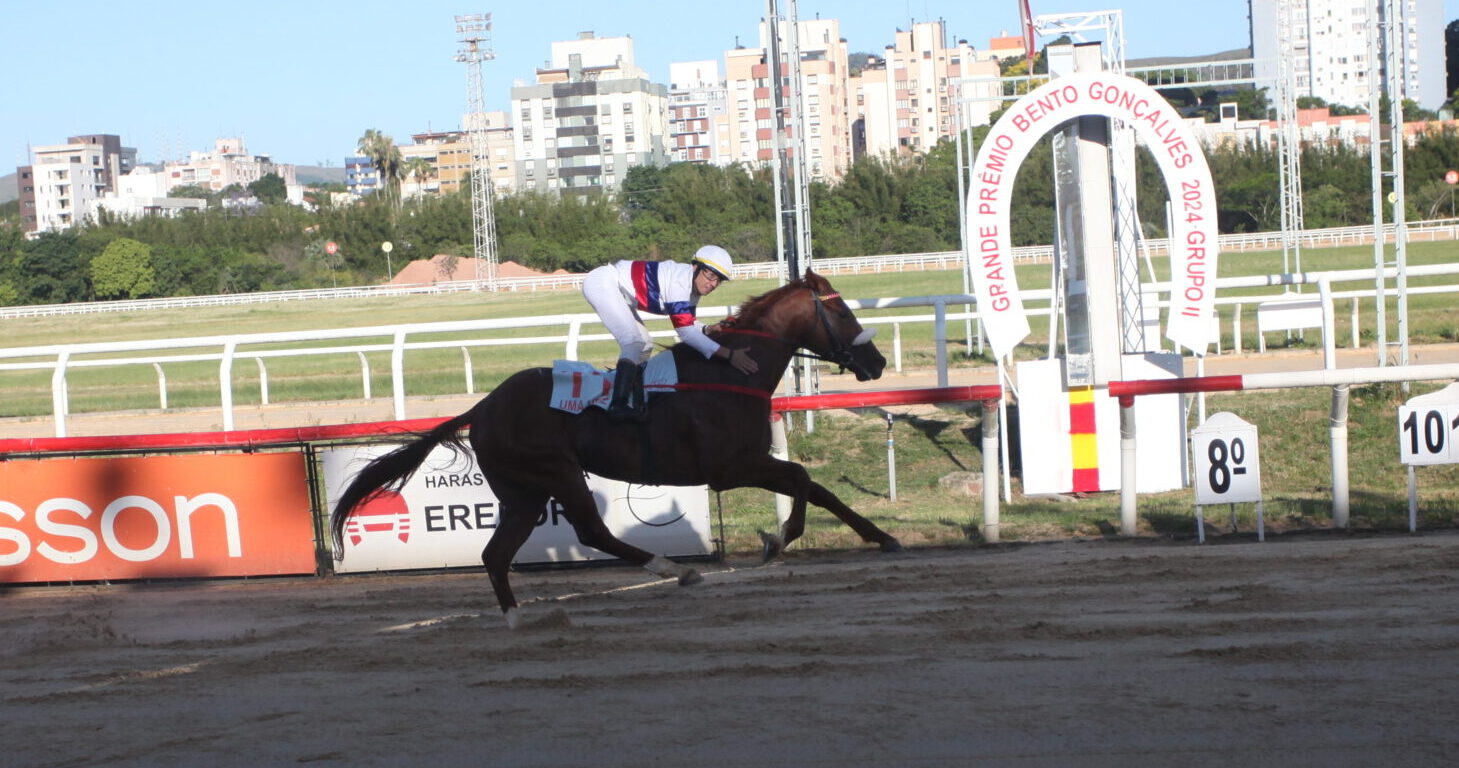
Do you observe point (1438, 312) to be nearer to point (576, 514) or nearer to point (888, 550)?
point (888, 550)

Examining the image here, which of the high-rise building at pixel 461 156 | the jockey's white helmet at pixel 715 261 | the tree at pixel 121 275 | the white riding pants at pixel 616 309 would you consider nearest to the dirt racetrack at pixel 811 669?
the white riding pants at pixel 616 309

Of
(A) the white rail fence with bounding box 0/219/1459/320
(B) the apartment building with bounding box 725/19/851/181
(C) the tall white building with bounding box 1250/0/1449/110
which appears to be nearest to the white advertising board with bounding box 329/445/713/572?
(A) the white rail fence with bounding box 0/219/1459/320

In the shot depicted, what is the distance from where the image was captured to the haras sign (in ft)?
28.5

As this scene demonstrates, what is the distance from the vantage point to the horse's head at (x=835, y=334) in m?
6.04

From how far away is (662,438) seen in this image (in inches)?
231

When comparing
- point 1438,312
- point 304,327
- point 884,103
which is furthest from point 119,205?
point 1438,312

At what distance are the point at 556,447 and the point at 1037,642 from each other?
2195 millimetres

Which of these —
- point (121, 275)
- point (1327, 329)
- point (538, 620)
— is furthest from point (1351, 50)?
point (538, 620)

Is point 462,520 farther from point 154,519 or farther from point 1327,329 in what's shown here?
point 1327,329

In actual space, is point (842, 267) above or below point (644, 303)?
above

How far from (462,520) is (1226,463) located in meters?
3.73

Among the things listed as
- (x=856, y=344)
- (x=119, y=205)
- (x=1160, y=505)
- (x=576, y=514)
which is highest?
(x=119, y=205)

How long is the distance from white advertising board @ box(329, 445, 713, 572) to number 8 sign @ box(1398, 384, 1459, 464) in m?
3.35

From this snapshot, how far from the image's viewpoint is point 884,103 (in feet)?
407
